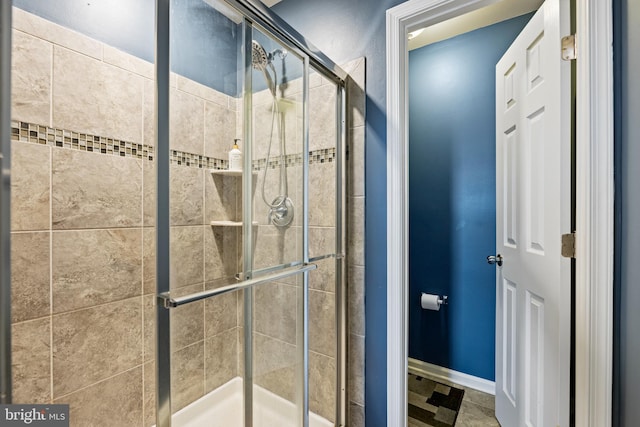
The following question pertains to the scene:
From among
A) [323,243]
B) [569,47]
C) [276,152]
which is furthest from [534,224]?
[276,152]

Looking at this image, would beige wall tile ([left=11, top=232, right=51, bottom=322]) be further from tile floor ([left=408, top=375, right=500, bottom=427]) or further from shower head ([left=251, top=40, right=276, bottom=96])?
tile floor ([left=408, top=375, right=500, bottom=427])

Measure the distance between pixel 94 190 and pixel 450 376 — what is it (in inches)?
95.8

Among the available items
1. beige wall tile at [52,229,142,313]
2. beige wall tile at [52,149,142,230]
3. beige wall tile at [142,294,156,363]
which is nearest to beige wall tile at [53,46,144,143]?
beige wall tile at [52,149,142,230]

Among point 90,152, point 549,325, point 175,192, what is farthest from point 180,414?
point 549,325

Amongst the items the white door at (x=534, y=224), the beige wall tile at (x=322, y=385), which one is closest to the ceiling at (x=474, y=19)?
the white door at (x=534, y=224)

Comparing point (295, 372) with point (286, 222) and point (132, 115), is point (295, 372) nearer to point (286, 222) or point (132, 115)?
point (286, 222)

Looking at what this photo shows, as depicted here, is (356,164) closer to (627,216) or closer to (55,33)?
(627,216)

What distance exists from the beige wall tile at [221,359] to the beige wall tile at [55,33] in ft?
4.02

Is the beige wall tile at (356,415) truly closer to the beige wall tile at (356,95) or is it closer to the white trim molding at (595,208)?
the white trim molding at (595,208)

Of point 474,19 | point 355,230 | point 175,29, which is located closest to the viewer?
point 175,29

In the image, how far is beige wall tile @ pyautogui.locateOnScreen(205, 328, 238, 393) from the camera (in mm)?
985

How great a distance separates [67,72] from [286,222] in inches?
39.7

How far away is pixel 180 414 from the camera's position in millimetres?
824

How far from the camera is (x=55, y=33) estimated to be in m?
1.07
